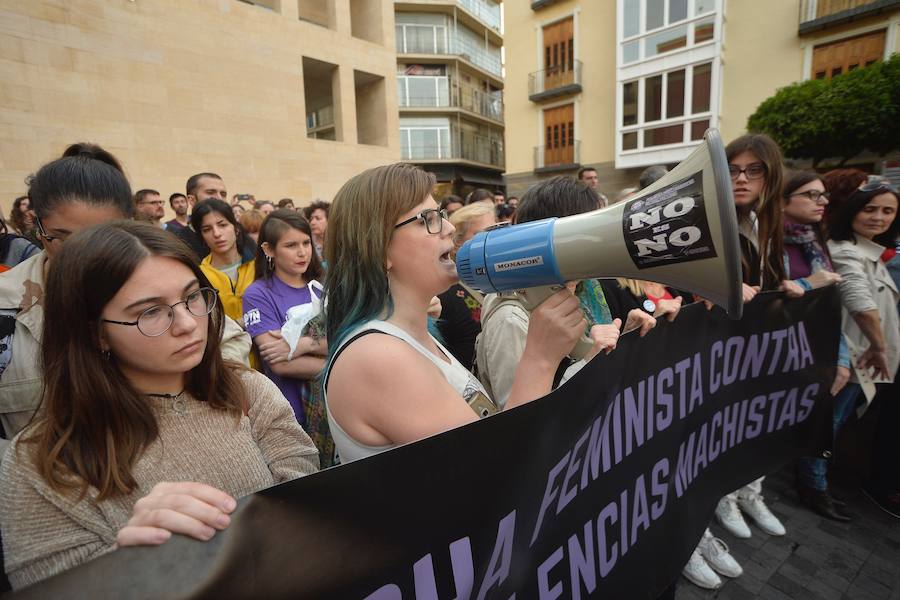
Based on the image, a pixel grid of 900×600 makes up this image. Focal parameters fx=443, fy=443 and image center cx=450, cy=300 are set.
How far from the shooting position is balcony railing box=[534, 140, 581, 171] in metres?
18.5

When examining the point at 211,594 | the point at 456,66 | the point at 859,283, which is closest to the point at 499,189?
the point at 456,66

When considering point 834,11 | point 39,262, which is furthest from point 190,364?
point 834,11

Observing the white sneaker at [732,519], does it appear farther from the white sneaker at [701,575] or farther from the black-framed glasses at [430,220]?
the black-framed glasses at [430,220]

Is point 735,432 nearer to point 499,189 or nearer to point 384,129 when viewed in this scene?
point 384,129

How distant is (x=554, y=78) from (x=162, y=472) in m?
20.7

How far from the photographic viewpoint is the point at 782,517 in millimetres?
2758

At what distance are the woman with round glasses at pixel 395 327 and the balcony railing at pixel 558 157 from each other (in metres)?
18.7

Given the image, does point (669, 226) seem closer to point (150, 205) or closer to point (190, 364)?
point (190, 364)

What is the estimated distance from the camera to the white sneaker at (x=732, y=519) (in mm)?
2584

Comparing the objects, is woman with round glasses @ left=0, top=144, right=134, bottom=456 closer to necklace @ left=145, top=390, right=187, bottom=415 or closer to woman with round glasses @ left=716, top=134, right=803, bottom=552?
necklace @ left=145, top=390, right=187, bottom=415

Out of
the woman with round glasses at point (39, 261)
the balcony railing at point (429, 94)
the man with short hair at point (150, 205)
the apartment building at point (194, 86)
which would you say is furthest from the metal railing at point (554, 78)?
the woman with round glasses at point (39, 261)

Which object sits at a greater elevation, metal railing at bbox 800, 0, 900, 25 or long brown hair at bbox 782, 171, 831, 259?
metal railing at bbox 800, 0, 900, 25

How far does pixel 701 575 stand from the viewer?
2262 mm

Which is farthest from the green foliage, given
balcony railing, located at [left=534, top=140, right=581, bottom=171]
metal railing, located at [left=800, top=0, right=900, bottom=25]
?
balcony railing, located at [left=534, top=140, right=581, bottom=171]
